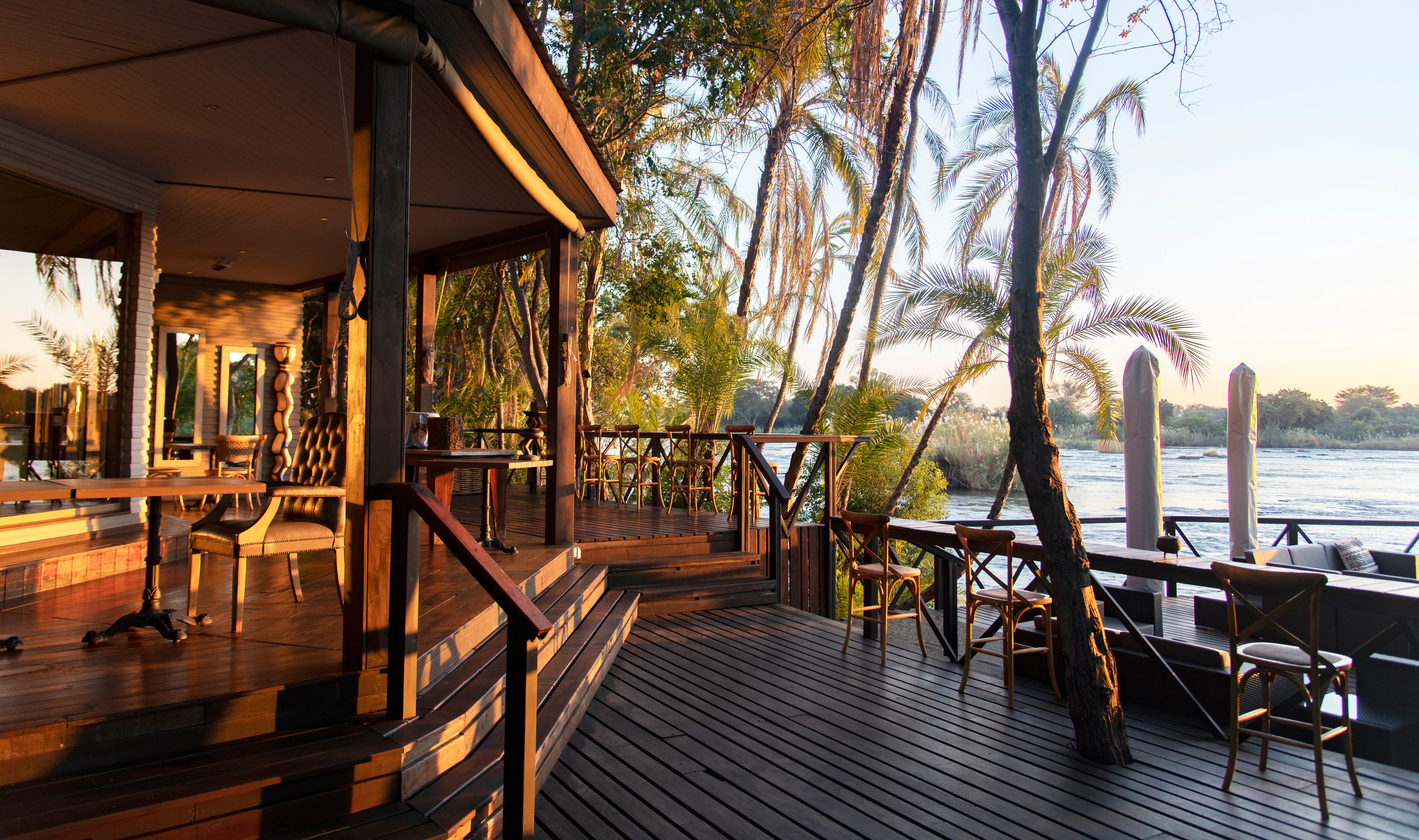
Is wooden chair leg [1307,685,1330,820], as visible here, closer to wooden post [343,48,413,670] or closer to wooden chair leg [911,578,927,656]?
wooden chair leg [911,578,927,656]

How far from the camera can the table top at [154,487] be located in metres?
2.85

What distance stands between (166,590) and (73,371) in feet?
8.00

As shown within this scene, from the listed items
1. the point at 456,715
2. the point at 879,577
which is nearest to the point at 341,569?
the point at 456,715

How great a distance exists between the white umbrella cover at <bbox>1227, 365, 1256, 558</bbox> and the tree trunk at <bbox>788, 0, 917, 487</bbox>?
15.9ft

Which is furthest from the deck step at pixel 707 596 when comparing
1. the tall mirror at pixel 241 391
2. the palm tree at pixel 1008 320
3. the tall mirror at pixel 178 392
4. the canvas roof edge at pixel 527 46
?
the tall mirror at pixel 241 391

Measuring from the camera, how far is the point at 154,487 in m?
2.99

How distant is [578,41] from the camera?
332 inches

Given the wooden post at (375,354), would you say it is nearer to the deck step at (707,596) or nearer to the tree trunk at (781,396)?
the deck step at (707,596)

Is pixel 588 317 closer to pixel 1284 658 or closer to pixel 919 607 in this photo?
pixel 919 607

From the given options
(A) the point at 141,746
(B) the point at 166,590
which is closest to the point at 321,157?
(B) the point at 166,590

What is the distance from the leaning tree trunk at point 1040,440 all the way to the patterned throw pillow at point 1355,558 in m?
3.45

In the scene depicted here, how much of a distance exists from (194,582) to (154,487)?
0.64 metres

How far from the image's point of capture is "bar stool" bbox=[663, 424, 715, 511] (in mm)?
8109

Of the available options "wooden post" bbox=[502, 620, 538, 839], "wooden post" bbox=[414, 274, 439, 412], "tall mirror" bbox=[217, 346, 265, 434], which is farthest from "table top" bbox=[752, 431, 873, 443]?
"tall mirror" bbox=[217, 346, 265, 434]
